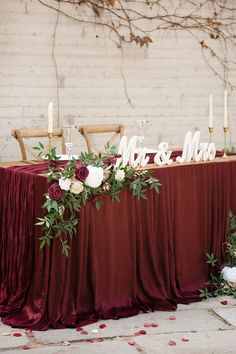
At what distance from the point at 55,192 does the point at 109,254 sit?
1.83 feet

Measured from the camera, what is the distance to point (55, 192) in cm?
385

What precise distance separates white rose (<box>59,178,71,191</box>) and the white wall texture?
10.0 ft

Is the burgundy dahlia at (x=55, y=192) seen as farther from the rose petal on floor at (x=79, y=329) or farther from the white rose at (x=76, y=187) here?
the rose petal on floor at (x=79, y=329)

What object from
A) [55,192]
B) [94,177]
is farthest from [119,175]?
[55,192]

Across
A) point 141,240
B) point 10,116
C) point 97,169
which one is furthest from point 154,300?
point 10,116

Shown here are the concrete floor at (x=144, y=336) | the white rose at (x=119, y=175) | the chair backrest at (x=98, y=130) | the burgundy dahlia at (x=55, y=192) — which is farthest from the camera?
the chair backrest at (x=98, y=130)

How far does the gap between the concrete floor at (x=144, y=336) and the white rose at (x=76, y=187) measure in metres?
0.80

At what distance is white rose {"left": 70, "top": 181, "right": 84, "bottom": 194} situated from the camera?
3879 mm

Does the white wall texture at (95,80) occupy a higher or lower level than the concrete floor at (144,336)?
higher

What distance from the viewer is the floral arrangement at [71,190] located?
3.88 metres

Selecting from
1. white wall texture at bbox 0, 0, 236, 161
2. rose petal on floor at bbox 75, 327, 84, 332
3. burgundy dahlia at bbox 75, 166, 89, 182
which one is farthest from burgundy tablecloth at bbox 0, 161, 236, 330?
white wall texture at bbox 0, 0, 236, 161

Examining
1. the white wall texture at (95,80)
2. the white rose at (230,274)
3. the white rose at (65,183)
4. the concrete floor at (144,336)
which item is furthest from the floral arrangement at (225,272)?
the white wall texture at (95,80)

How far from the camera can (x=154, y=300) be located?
4352mm

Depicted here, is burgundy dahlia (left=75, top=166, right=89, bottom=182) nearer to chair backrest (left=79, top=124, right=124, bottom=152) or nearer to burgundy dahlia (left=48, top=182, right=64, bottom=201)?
burgundy dahlia (left=48, top=182, right=64, bottom=201)
